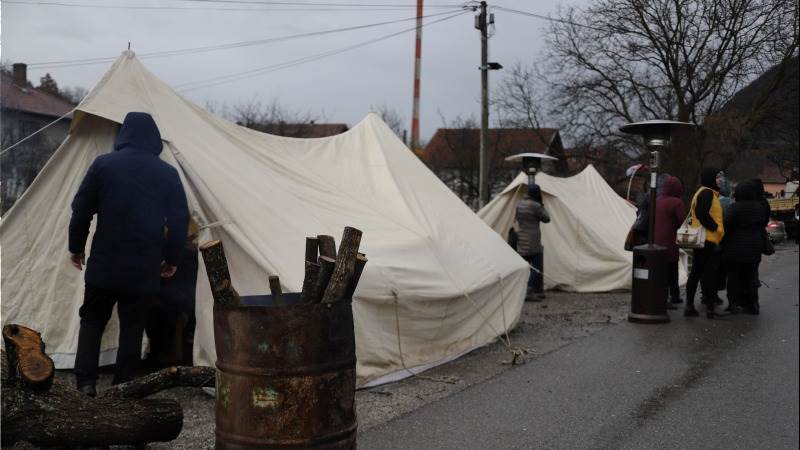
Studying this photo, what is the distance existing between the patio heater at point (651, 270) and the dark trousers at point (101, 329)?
608 cm

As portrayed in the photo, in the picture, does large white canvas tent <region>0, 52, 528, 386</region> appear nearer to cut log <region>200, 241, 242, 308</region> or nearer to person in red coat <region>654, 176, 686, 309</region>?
cut log <region>200, 241, 242, 308</region>

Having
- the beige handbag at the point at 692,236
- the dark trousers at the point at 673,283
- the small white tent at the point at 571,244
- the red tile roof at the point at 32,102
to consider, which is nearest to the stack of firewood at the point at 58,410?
the beige handbag at the point at 692,236

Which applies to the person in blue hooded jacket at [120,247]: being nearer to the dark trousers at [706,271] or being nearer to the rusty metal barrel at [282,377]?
the rusty metal barrel at [282,377]

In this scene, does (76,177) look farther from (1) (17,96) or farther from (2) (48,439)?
(1) (17,96)

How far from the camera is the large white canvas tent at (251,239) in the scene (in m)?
5.51

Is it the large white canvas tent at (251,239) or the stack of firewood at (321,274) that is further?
the large white canvas tent at (251,239)

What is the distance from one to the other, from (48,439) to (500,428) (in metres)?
2.62

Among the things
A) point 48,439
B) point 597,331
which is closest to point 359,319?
point 48,439

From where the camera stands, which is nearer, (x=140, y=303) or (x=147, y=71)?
(x=140, y=303)

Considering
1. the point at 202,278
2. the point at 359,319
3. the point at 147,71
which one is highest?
the point at 147,71

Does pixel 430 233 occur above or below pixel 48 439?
above

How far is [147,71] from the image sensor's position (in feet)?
20.1

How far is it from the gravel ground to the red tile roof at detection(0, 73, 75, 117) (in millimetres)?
13315

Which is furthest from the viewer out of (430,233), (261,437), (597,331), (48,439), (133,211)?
(597,331)
